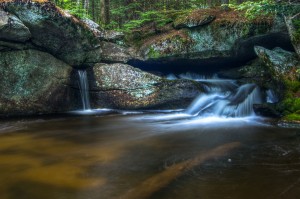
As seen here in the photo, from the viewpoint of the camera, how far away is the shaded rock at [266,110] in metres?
9.58

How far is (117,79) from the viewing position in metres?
12.2

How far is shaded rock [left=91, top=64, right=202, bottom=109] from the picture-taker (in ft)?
39.1

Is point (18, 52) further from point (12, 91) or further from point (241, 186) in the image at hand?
point (241, 186)

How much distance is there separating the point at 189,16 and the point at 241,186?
1007 cm

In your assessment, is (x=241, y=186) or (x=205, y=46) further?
(x=205, y=46)

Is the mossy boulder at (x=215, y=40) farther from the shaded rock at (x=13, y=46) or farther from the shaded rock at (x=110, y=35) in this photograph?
the shaded rock at (x=13, y=46)

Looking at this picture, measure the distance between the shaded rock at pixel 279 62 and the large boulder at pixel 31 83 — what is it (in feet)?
24.7

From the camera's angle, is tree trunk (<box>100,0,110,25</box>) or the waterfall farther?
tree trunk (<box>100,0,110,25</box>)

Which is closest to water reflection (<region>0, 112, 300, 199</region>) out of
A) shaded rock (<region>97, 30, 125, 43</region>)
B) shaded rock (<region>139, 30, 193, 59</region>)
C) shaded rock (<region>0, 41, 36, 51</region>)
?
shaded rock (<region>0, 41, 36, 51</region>)

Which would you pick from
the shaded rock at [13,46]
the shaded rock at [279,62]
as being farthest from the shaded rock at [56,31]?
the shaded rock at [279,62]

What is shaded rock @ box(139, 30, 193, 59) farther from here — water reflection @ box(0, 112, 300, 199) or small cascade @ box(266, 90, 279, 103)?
water reflection @ box(0, 112, 300, 199)

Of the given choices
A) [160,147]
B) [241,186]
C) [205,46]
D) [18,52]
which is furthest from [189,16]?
[241,186]

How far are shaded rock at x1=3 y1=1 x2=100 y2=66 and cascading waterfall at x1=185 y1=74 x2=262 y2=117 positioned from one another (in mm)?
4651

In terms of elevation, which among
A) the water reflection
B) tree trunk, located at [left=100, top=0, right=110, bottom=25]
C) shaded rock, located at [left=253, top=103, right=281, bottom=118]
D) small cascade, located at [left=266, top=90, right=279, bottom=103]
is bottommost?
the water reflection
